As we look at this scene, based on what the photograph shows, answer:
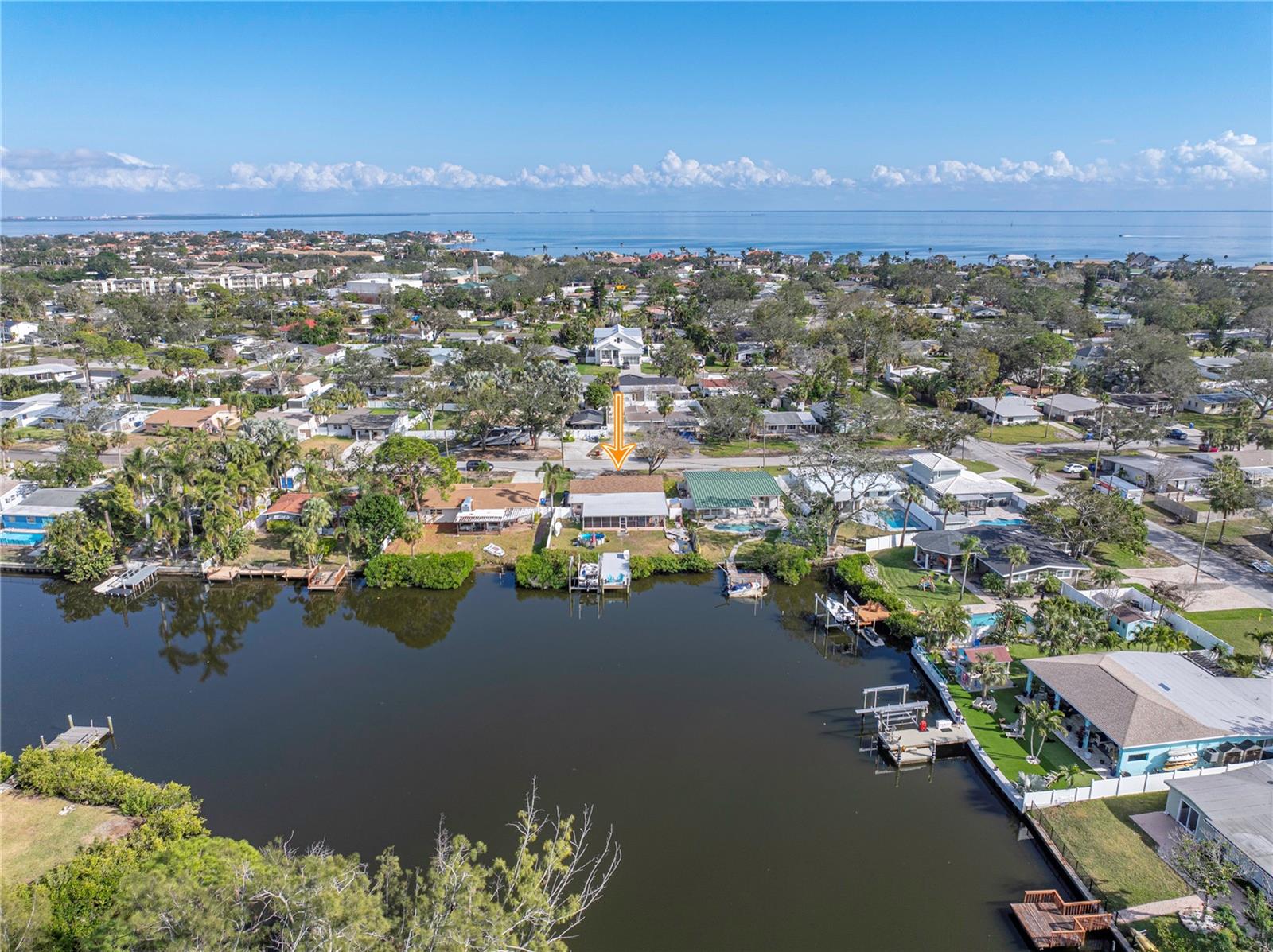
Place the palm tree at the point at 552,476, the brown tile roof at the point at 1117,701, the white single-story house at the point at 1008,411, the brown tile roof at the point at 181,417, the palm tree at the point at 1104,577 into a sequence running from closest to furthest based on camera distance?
the brown tile roof at the point at 1117,701, the palm tree at the point at 1104,577, the palm tree at the point at 552,476, the brown tile roof at the point at 181,417, the white single-story house at the point at 1008,411

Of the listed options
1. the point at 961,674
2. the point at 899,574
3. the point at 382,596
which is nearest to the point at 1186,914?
the point at 961,674

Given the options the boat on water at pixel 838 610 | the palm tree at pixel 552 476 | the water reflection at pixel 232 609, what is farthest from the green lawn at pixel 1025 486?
the water reflection at pixel 232 609

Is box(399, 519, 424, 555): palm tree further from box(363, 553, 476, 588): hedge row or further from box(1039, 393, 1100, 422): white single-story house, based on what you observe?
box(1039, 393, 1100, 422): white single-story house

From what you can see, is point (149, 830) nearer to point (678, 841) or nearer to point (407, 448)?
point (678, 841)

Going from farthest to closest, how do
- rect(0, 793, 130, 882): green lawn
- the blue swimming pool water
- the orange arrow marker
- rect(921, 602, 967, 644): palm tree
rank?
the orange arrow marker, the blue swimming pool water, rect(921, 602, 967, 644): palm tree, rect(0, 793, 130, 882): green lawn

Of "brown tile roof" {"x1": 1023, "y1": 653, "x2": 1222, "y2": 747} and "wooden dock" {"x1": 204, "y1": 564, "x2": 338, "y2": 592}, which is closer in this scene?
"brown tile roof" {"x1": 1023, "y1": 653, "x2": 1222, "y2": 747}

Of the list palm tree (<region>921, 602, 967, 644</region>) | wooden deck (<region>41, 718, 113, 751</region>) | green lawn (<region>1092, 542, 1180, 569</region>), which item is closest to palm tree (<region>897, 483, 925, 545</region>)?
green lawn (<region>1092, 542, 1180, 569</region>)

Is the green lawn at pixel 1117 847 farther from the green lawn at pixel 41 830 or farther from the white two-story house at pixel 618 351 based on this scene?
the white two-story house at pixel 618 351
